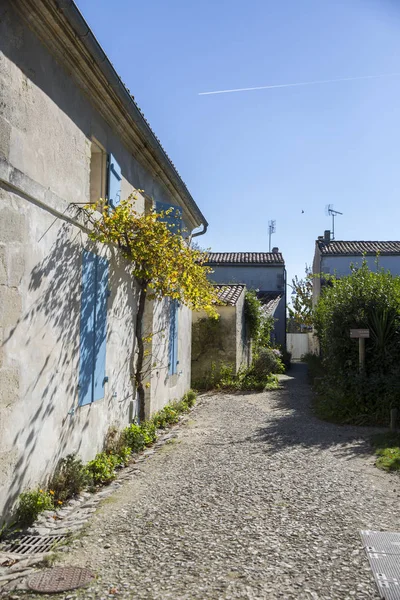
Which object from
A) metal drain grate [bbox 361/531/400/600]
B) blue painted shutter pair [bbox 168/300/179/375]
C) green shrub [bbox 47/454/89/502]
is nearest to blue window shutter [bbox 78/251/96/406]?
green shrub [bbox 47/454/89/502]

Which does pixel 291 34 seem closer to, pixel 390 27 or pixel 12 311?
pixel 390 27

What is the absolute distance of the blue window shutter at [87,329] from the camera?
585 centimetres

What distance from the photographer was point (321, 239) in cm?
2777

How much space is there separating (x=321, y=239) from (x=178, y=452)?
22264mm

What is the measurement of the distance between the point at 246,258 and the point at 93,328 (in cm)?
2377

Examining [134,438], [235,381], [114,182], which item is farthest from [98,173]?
[235,381]

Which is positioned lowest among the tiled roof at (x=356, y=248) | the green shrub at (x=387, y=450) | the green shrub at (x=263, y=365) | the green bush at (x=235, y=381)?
the green shrub at (x=387, y=450)

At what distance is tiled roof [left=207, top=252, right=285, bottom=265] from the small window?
21.6 metres

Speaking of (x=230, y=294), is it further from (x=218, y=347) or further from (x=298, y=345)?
(x=298, y=345)

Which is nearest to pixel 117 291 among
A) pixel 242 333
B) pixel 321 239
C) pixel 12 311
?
pixel 12 311

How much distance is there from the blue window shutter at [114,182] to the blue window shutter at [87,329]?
0.98 m

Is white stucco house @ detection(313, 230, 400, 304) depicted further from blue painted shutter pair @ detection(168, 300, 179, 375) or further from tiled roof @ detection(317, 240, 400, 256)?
blue painted shutter pair @ detection(168, 300, 179, 375)

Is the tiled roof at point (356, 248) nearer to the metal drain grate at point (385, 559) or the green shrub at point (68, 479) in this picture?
the green shrub at point (68, 479)

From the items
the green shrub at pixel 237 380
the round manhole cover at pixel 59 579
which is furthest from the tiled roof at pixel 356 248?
the round manhole cover at pixel 59 579
